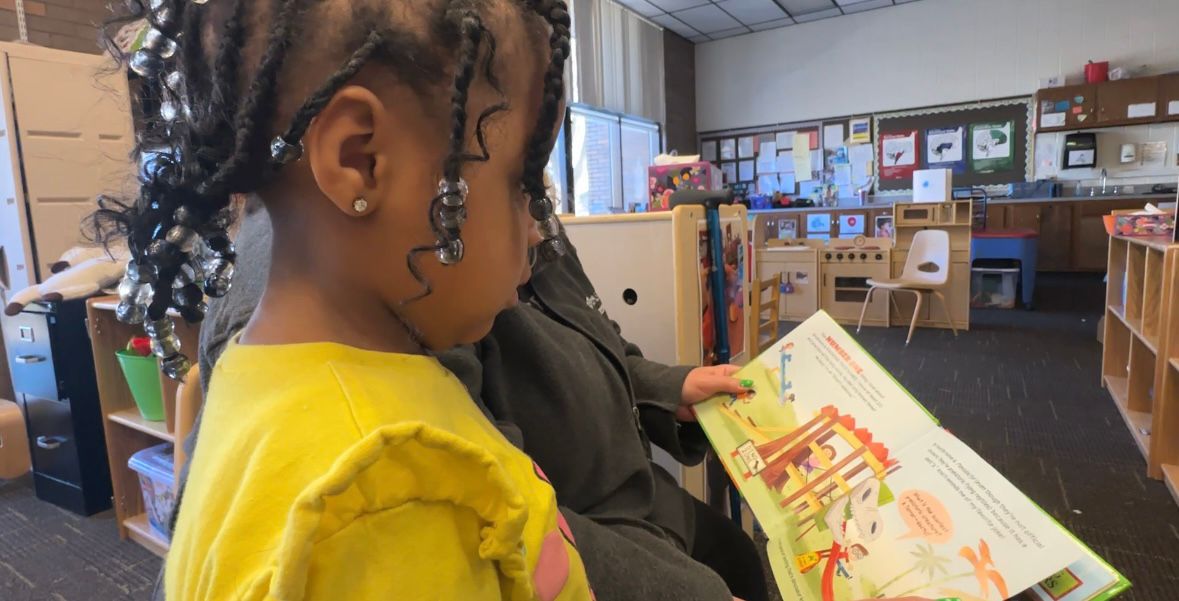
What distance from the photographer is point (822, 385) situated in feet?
2.67

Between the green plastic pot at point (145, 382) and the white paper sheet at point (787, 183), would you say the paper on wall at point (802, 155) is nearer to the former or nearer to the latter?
the white paper sheet at point (787, 183)

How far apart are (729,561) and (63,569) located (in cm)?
184

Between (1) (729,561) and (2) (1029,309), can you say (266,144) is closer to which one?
(1) (729,561)

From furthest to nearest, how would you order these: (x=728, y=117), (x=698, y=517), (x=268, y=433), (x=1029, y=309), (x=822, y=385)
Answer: (x=728, y=117) < (x=1029, y=309) < (x=698, y=517) < (x=822, y=385) < (x=268, y=433)

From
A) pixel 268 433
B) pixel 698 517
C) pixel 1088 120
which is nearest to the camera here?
pixel 268 433

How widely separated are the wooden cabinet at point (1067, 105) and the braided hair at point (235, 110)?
278 inches

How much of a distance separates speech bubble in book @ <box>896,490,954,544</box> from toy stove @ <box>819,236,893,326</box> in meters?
4.22

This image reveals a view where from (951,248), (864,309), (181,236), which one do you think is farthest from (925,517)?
(951,248)

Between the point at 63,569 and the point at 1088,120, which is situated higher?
the point at 1088,120

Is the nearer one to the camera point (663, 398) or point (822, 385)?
point (822, 385)

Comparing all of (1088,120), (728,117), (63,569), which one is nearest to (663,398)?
(63,569)

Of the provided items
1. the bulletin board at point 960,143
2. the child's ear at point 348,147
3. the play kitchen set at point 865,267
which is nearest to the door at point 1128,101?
the bulletin board at point 960,143

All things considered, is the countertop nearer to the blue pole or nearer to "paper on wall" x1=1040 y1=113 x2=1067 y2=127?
"paper on wall" x1=1040 y1=113 x2=1067 y2=127

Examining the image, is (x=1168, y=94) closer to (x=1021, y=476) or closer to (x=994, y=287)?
(x=994, y=287)
